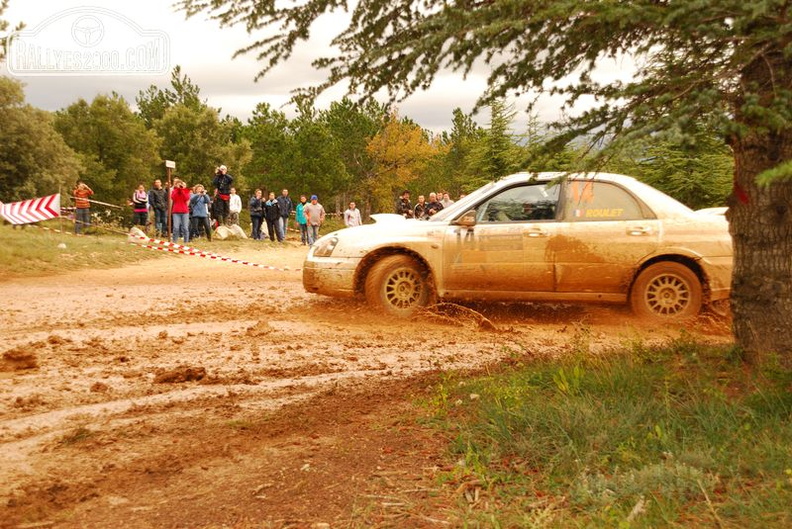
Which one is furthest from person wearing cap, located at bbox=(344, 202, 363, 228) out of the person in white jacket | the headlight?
the headlight

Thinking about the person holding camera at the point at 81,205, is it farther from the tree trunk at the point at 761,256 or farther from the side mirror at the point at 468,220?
the tree trunk at the point at 761,256

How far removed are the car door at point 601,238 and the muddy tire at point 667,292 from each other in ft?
0.57

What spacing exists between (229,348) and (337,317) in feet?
6.62

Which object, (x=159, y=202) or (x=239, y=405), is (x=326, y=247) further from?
(x=159, y=202)

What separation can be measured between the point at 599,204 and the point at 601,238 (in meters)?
0.42

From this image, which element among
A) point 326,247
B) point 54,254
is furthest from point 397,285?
point 54,254

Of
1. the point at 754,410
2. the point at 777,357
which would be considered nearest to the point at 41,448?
the point at 754,410

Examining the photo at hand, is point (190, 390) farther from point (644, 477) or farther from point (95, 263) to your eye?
point (95, 263)

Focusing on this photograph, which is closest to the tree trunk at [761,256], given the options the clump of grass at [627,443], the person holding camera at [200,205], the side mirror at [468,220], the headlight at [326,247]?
the clump of grass at [627,443]

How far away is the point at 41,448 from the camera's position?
4.07 m

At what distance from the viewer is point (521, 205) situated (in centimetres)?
830

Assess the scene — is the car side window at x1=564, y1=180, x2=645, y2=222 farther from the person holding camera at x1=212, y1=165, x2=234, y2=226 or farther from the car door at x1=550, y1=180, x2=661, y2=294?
the person holding camera at x1=212, y1=165, x2=234, y2=226

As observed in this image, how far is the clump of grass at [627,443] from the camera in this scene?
3059 mm

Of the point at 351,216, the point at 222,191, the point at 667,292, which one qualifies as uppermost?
the point at 222,191
